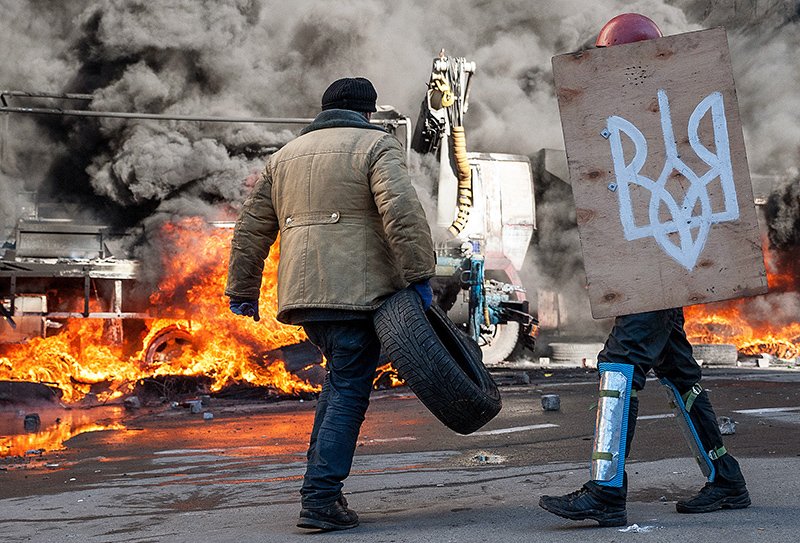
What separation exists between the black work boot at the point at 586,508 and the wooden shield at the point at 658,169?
2.10 ft

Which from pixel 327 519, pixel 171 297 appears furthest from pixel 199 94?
pixel 327 519

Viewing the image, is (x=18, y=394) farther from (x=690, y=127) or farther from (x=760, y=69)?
(x=760, y=69)

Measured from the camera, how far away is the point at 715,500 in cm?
325

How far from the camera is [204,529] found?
339cm

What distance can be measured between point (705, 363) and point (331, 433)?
13149 millimetres

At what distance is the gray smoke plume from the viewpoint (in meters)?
15.8

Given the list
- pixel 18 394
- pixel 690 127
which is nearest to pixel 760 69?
pixel 18 394

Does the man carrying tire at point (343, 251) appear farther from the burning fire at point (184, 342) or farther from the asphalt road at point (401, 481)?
the burning fire at point (184, 342)

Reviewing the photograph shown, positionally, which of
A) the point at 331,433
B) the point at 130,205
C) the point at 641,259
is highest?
the point at 130,205

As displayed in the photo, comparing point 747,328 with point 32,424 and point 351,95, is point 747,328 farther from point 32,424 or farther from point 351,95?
point 351,95

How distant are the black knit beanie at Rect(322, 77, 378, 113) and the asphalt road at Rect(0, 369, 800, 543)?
1608 mm

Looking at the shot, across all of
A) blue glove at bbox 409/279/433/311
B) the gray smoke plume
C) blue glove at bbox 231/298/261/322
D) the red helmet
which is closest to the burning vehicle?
the gray smoke plume

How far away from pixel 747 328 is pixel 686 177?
1755cm

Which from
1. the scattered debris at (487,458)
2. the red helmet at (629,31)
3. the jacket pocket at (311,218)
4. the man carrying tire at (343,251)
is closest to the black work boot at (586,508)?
the man carrying tire at (343,251)
